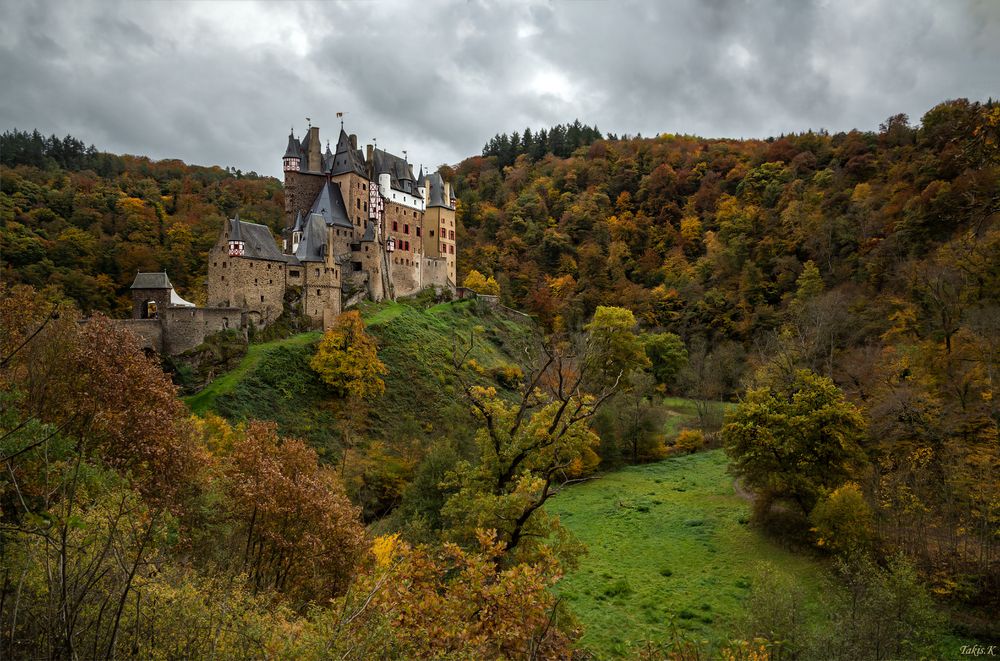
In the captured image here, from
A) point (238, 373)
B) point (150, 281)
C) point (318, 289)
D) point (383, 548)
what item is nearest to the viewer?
point (383, 548)

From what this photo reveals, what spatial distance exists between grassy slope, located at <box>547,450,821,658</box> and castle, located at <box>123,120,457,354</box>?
23694 millimetres

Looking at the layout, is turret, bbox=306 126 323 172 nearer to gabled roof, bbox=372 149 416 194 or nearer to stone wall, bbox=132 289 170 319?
gabled roof, bbox=372 149 416 194

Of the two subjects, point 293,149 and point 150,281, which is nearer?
point 150,281

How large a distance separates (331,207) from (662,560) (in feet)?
120

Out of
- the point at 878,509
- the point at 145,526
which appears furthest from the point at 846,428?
the point at 145,526

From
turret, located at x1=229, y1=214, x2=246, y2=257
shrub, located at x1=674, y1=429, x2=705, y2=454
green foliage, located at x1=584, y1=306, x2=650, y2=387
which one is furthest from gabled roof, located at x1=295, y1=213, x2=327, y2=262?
shrub, located at x1=674, y1=429, x2=705, y2=454

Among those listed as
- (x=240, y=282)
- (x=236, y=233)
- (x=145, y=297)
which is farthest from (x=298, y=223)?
(x=145, y=297)

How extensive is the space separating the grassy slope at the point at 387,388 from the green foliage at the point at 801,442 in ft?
42.6

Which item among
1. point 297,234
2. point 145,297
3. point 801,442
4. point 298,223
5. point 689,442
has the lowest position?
point 689,442

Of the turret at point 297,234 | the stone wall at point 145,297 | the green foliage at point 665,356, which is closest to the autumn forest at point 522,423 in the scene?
the green foliage at point 665,356

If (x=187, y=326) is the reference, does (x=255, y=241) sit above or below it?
above

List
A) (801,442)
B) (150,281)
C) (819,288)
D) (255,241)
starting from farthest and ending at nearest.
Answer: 1. (819,288)
2. (255,241)
3. (150,281)
4. (801,442)

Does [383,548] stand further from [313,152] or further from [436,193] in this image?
[436,193]

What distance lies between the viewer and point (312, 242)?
39.6m
